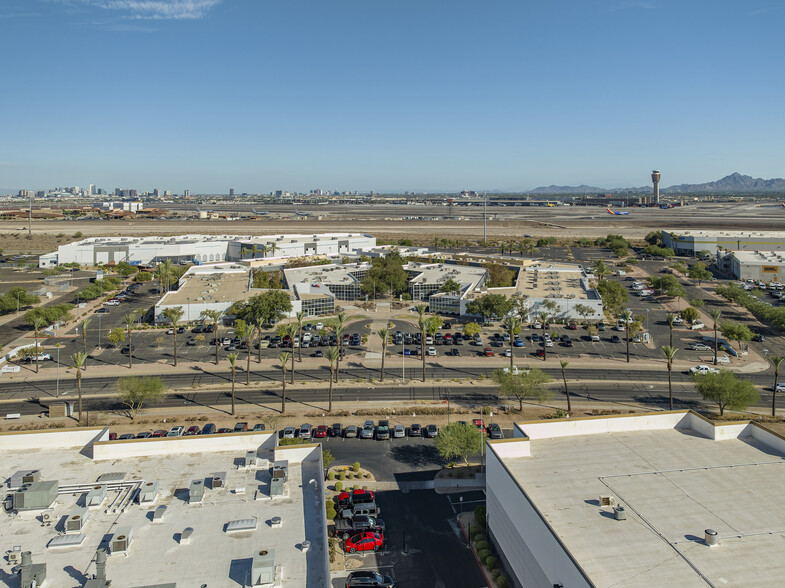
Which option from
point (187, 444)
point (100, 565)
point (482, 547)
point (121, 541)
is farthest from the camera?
point (187, 444)

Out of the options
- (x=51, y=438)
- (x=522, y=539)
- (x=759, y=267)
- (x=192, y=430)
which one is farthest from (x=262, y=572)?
(x=759, y=267)

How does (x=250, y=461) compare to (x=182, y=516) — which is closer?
(x=182, y=516)

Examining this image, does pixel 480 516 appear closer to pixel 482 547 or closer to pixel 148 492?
pixel 482 547

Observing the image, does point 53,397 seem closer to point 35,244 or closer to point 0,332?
point 0,332

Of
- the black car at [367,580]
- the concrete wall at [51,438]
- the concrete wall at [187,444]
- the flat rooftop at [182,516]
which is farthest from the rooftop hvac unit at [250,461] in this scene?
the concrete wall at [51,438]

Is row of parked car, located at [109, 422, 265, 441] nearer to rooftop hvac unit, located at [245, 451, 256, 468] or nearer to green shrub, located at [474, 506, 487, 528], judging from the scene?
rooftop hvac unit, located at [245, 451, 256, 468]

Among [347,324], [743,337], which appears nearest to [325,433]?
[347,324]

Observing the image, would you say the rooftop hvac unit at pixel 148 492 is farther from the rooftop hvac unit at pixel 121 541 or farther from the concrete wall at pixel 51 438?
the concrete wall at pixel 51 438
